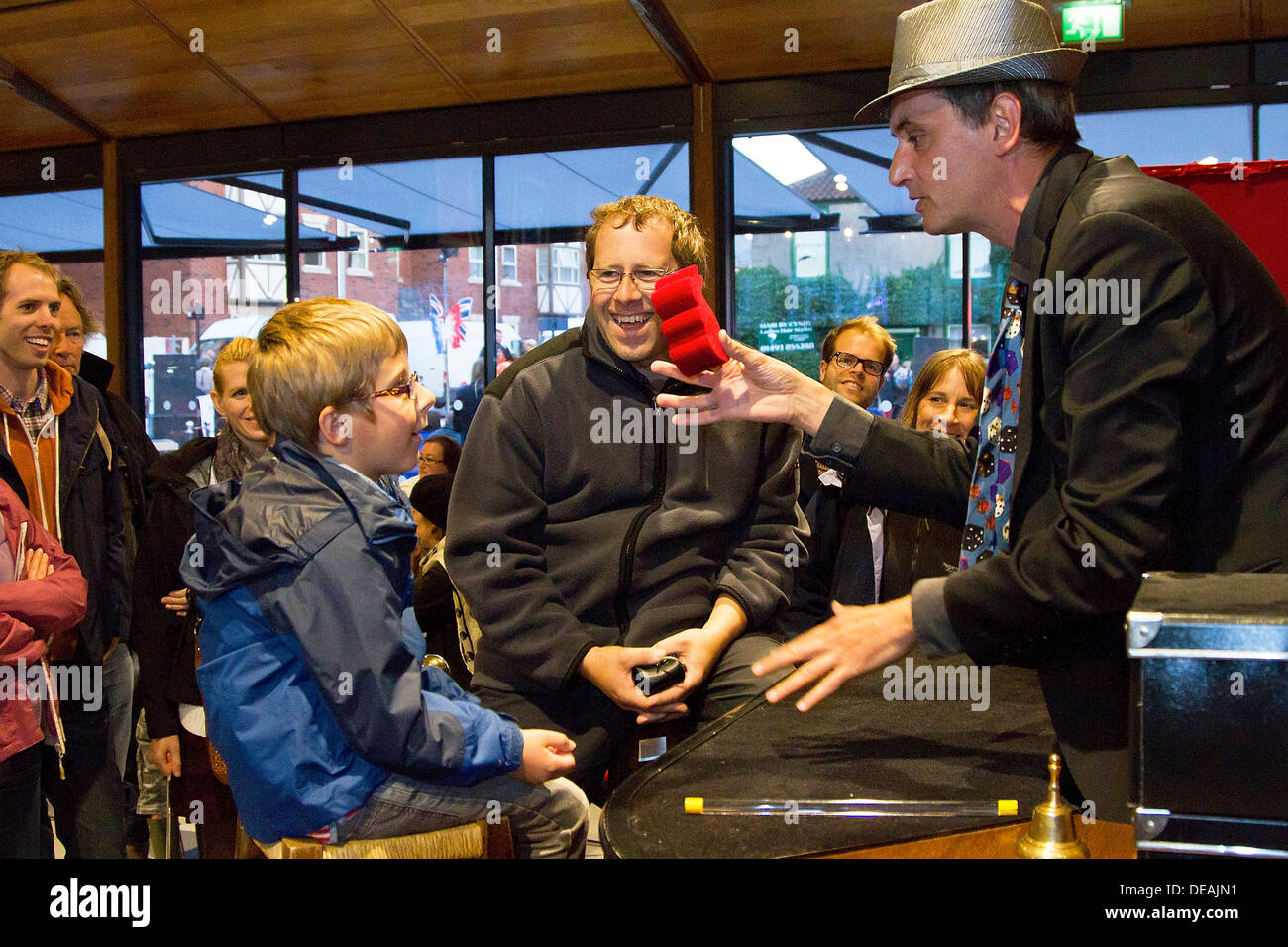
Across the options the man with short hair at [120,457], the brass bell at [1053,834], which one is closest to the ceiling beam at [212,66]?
the man with short hair at [120,457]

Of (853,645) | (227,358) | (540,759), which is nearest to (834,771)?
(853,645)

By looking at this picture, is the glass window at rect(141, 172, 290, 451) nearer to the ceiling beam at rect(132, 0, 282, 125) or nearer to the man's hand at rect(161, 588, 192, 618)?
the ceiling beam at rect(132, 0, 282, 125)

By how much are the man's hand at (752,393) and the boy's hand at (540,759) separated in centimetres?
58

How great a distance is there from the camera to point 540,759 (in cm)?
168

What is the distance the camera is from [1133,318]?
1.25 m

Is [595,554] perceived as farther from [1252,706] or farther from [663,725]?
[1252,706]

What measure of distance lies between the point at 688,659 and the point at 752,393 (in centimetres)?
52

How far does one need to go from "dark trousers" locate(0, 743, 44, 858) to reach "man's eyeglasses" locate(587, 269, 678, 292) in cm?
→ 161

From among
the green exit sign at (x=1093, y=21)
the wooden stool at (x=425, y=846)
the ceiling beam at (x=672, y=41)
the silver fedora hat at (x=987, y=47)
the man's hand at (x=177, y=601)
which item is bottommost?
the wooden stool at (x=425, y=846)

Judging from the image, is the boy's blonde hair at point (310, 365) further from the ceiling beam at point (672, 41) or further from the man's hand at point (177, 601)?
the ceiling beam at point (672, 41)

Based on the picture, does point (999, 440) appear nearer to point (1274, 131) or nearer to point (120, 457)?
point (120, 457)

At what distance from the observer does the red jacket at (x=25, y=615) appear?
7.28 ft

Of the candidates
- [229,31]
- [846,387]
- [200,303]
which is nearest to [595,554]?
[846,387]

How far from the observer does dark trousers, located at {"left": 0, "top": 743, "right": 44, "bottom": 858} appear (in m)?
2.36
